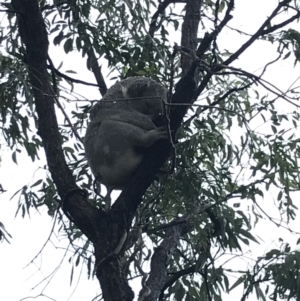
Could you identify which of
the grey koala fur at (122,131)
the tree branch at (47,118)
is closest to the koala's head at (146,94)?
the grey koala fur at (122,131)

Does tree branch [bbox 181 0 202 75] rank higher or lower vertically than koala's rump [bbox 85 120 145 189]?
higher

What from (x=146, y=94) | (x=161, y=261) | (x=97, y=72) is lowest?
(x=161, y=261)

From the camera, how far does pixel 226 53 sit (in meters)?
5.01

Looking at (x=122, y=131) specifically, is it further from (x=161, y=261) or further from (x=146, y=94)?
(x=161, y=261)

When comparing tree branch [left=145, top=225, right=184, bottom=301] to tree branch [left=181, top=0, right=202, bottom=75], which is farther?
tree branch [left=181, top=0, right=202, bottom=75]

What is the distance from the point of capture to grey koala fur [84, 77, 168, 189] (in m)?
4.14

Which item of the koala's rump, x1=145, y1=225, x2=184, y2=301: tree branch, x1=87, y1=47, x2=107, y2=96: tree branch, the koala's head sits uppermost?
x1=87, y1=47, x2=107, y2=96: tree branch

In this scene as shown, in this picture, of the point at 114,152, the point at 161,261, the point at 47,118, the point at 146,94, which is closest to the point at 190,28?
the point at 146,94

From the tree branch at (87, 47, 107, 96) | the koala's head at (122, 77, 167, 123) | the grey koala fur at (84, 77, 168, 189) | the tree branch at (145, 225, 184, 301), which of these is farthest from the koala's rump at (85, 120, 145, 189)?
the tree branch at (87, 47, 107, 96)

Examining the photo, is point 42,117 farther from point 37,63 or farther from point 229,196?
point 229,196

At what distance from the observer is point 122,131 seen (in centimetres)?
420

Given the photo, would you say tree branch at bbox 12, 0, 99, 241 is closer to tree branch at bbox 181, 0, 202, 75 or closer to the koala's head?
the koala's head

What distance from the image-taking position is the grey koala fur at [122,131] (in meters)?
4.14

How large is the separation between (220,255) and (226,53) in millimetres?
1463
